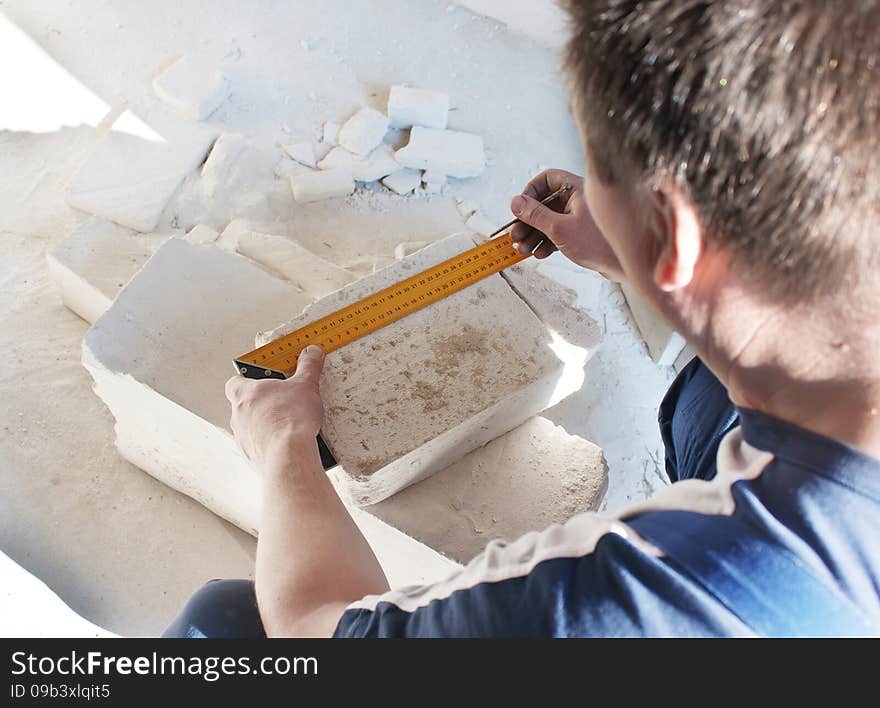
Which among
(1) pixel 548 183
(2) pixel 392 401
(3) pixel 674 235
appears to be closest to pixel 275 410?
(2) pixel 392 401

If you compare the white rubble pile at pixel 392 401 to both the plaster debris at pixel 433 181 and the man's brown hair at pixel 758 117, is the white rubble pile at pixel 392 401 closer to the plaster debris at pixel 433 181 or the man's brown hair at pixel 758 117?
the man's brown hair at pixel 758 117

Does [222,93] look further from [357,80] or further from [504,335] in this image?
[504,335]

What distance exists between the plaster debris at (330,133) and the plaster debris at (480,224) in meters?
0.78

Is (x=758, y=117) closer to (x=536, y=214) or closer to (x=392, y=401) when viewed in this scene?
(x=536, y=214)

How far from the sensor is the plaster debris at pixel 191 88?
388cm

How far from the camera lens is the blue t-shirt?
114 centimetres

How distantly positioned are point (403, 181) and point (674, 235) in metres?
2.83

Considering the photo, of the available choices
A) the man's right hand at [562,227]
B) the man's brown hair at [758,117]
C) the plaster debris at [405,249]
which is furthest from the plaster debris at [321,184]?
the man's brown hair at [758,117]

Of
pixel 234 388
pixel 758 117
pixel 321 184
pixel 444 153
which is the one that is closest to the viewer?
pixel 758 117

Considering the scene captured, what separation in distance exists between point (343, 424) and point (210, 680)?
0.74m

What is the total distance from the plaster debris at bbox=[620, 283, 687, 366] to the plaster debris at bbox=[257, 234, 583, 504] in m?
1.20

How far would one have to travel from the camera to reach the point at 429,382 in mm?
2223

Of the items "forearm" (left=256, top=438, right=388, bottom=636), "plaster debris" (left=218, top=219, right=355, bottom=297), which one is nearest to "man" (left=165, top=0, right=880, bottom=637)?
"forearm" (left=256, top=438, right=388, bottom=636)

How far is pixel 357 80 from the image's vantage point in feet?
14.2
